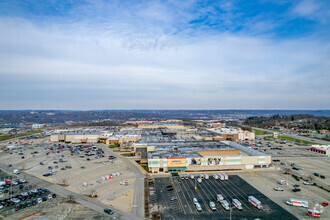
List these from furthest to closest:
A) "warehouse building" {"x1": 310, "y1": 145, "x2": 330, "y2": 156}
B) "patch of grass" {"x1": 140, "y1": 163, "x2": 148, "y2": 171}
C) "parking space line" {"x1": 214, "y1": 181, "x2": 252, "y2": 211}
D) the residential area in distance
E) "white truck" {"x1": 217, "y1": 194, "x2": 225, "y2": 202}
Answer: "warehouse building" {"x1": 310, "y1": 145, "x2": 330, "y2": 156}, "patch of grass" {"x1": 140, "y1": 163, "x2": 148, "y2": 171}, "white truck" {"x1": 217, "y1": 194, "x2": 225, "y2": 202}, "parking space line" {"x1": 214, "y1": 181, "x2": 252, "y2": 211}, the residential area in distance

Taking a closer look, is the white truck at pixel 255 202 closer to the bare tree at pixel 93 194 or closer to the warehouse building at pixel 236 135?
the bare tree at pixel 93 194

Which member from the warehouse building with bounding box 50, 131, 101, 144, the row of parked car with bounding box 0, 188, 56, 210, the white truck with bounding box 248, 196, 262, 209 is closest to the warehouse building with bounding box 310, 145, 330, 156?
the white truck with bounding box 248, 196, 262, 209

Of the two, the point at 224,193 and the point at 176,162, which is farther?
the point at 176,162

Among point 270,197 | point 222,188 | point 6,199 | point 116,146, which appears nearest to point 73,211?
point 6,199

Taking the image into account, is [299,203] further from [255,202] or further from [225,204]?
[225,204]

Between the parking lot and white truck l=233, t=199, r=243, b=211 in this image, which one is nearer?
the parking lot

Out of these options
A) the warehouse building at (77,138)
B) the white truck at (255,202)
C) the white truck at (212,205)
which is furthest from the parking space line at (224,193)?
the warehouse building at (77,138)

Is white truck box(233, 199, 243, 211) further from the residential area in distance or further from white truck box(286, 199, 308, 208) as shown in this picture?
white truck box(286, 199, 308, 208)

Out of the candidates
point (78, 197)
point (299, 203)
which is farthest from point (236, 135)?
point (78, 197)

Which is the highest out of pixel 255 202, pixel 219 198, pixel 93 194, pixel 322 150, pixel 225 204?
pixel 322 150
